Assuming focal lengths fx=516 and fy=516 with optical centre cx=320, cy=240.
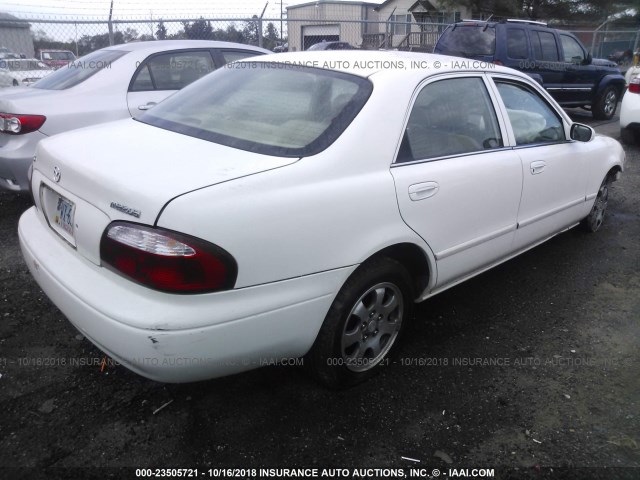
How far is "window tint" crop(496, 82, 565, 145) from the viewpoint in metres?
3.37

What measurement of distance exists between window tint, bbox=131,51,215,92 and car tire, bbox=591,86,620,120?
9162 mm

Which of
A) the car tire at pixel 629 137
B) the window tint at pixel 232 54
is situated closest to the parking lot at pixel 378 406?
the window tint at pixel 232 54

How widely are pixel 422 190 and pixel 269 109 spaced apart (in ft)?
2.85

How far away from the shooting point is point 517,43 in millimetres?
9453

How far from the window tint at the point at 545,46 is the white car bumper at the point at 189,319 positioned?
9.21m

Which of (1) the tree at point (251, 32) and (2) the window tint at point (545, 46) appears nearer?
(2) the window tint at point (545, 46)

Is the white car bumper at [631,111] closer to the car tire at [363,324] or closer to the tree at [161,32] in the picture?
the car tire at [363,324]

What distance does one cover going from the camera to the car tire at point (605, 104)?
11172 millimetres

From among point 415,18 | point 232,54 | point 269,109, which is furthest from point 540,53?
point 415,18

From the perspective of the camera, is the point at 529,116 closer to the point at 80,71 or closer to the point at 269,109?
the point at 269,109

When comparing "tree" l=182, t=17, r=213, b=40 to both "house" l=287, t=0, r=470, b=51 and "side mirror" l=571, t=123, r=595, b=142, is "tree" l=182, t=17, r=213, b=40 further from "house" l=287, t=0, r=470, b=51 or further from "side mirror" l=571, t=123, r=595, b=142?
"house" l=287, t=0, r=470, b=51

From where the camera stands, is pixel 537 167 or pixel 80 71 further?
pixel 80 71

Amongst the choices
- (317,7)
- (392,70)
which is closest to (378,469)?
(392,70)

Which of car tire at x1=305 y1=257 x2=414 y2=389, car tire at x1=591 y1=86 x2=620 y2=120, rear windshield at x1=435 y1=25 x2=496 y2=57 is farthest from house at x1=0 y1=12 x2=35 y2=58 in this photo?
car tire at x1=591 y1=86 x2=620 y2=120
